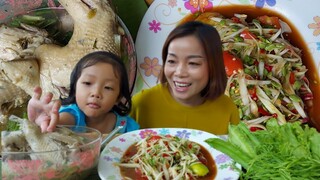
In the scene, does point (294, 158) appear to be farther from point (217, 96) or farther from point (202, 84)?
point (217, 96)

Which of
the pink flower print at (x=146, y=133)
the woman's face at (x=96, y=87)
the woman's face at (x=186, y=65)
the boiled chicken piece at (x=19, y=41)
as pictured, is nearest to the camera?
the pink flower print at (x=146, y=133)

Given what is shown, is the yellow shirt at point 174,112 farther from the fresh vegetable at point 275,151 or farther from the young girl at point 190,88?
the fresh vegetable at point 275,151

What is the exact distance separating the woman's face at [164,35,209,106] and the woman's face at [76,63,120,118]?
9.7 inches

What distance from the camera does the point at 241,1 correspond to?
2.43 meters

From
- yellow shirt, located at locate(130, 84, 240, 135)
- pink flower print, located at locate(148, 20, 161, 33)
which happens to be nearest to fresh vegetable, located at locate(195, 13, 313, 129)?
pink flower print, located at locate(148, 20, 161, 33)

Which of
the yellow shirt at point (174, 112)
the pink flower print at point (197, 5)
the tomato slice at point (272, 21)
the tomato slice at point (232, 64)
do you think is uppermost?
the pink flower print at point (197, 5)

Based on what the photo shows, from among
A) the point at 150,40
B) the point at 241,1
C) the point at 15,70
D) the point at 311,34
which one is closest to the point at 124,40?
the point at 150,40

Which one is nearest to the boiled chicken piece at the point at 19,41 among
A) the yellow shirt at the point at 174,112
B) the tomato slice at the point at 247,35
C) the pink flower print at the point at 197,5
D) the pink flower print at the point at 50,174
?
the yellow shirt at the point at 174,112

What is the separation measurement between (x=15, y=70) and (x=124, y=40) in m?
0.63

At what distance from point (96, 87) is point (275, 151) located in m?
0.56

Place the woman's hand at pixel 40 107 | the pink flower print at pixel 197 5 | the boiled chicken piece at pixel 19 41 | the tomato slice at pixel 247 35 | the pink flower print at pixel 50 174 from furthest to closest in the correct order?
the pink flower print at pixel 197 5 → the tomato slice at pixel 247 35 → the boiled chicken piece at pixel 19 41 → the woman's hand at pixel 40 107 → the pink flower print at pixel 50 174

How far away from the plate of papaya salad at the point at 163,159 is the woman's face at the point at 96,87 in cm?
18

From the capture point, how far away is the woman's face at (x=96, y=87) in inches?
46.1

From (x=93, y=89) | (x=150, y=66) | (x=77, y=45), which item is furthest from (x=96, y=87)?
(x=150, y=66)
